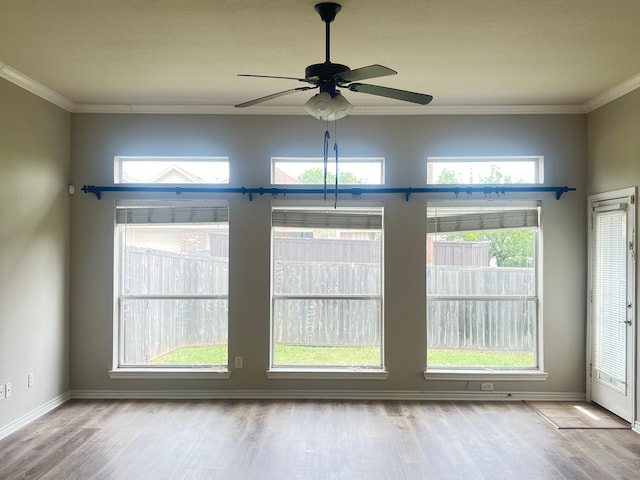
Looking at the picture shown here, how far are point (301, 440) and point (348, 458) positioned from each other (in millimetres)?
490

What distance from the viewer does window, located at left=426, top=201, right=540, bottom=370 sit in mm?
5109

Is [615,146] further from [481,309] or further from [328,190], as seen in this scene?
[328,190]

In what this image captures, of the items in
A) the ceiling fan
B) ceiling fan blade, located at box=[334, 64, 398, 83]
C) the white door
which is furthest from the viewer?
the white door

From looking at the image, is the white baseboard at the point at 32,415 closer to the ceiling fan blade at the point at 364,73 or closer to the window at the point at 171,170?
the window at the point at 171,170

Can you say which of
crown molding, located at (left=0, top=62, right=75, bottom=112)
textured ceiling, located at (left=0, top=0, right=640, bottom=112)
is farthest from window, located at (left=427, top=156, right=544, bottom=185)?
crown molding, located at (left=0, top=62, right=75, bottom=112)

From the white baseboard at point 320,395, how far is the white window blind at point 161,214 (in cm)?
172

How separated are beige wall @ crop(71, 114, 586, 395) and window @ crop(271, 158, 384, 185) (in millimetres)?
105

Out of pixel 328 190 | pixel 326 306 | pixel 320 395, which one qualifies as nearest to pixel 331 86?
pixel 328 190

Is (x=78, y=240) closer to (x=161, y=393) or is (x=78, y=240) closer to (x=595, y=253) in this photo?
(x=161, y=393)

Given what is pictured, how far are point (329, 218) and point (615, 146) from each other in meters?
2.72

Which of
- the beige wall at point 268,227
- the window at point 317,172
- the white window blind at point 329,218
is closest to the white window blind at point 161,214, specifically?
the beige wall at point 268,227

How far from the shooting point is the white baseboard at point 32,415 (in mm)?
4031

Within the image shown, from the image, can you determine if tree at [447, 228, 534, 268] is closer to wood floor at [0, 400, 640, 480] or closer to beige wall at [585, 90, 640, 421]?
beige wall at [585, 90, 640, 421]

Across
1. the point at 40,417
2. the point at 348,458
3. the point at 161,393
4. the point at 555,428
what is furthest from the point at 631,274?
the point at 40,417
